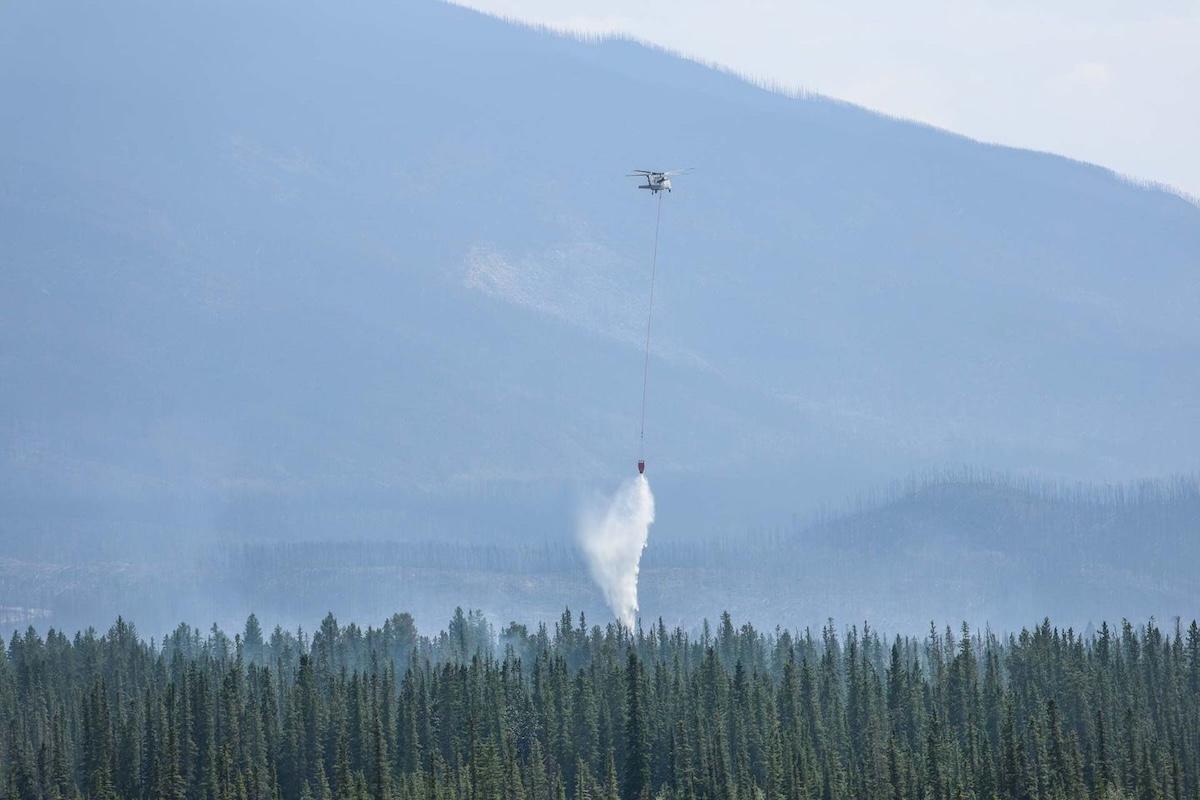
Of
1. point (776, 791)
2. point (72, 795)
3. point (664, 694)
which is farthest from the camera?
point (664, 694)

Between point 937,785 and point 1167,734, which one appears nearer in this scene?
point 937,785

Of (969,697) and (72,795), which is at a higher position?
(969,697)

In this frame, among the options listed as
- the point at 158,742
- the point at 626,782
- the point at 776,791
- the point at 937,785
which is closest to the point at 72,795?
the point at 158,742

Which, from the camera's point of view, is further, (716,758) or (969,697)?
(969,697)

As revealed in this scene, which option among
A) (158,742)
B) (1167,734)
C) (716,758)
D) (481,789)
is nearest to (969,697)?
(1167,734)

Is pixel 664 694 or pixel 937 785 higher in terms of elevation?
pixel 664 694

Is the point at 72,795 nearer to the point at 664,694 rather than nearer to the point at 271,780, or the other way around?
the point at 271,780

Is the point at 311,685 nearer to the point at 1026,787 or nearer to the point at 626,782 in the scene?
the point at 626,782

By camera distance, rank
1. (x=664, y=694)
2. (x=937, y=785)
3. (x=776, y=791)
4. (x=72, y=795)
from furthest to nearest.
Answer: (x=664, y=694) < (x=72, y=795) < (x=776, y=791) < (x=937, y=785)

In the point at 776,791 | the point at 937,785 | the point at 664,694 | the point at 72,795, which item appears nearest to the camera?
the point at 937,785
